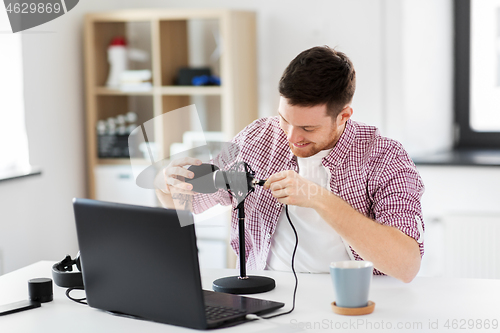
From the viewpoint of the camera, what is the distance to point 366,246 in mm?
1422

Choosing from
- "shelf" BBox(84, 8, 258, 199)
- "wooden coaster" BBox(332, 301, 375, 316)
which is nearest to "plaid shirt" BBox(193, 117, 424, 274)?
"wooden coaster" BBox(332, 301, 375, 316)

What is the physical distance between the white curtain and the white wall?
0.04 m

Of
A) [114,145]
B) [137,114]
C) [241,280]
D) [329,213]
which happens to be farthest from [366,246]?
[137,114]

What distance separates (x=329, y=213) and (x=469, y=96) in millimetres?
2207

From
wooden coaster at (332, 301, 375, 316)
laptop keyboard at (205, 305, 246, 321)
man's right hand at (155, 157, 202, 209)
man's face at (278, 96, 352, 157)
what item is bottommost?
wooden coaster at (332, 301, 375, 316)

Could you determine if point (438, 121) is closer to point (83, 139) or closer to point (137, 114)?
point (137, 114)

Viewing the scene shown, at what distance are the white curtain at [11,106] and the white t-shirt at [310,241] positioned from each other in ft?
A: 5.28

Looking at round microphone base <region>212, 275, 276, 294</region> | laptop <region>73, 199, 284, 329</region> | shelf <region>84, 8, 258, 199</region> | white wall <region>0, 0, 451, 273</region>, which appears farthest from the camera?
shelf <region>84, 8, 258, 199</region>

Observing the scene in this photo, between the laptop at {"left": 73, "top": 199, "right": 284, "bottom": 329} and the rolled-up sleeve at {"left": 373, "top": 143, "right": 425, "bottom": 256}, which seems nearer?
the laptop at {"left": 73, "top": 199, "right": 284, "bottom": 329}

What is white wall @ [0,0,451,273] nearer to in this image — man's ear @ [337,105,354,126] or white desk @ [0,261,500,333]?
man's ear @ [337,105,354,126]

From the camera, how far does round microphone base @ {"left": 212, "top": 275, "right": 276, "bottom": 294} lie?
136 cm

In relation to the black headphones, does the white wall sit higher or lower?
higher

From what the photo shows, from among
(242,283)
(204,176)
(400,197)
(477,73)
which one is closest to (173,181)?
(204,176)

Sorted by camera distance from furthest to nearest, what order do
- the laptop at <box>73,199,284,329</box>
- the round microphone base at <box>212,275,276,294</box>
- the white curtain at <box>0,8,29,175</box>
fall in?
1. the white curtain at <box>0,8,29,175</box>
2. the round microphone base at <box>212,275,276,294</box>
3. the laptop at <box>73,199,284,329</box>
